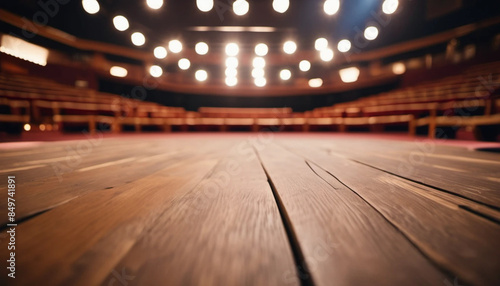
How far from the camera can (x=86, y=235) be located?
0.25 meters

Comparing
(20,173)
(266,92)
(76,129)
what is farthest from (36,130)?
(266,92)

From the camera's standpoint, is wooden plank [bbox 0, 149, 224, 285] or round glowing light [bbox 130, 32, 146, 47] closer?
wooden plank [bbox 0, 149, 224, 285]

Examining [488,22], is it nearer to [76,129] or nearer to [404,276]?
[404,276]

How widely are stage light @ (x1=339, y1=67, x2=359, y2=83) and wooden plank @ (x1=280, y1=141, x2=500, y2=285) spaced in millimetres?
8160

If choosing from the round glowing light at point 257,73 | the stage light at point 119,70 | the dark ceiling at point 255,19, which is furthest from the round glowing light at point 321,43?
the stage light at point 119,70

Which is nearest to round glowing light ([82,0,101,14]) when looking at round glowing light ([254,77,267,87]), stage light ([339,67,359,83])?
round glowing light ([254,77,267,87])

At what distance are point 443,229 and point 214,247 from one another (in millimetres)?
284

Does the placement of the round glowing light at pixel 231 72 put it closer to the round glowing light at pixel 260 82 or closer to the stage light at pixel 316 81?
the round glowing light at pixel 260 82

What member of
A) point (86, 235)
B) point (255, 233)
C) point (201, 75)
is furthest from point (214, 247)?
point (201, 75)

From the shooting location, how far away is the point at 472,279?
0.18 meters

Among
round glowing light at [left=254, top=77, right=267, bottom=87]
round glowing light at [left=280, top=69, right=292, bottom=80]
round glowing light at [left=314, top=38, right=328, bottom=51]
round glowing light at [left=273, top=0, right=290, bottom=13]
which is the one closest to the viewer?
round glowing light at [left=273, top=0, right=290, bottom=13]

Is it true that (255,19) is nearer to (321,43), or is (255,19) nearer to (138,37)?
(321,43)

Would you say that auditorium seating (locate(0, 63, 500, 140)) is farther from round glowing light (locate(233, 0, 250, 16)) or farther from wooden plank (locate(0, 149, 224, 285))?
round glowing light (locate(233, 0, 250, 16))

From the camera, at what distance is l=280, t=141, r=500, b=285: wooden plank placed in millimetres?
192
